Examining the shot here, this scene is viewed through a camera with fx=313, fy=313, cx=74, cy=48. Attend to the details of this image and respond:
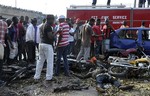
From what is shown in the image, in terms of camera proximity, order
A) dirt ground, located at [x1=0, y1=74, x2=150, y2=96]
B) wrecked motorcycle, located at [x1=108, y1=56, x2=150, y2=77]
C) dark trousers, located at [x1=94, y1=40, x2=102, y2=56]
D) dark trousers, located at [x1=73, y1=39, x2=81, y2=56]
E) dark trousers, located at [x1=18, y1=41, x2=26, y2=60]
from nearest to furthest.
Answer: dirt ground, located at [x1=0, y1=74, x2=150, y2=96] < wrecked motorcycle, located at [x1=108, y1=56, x2=150, y2=77] < dark trousers, located at [x1=18, y1=41, x2=26, y2=60] < dark trousers, located at [x1=94, y1=40, x2=102, y2=56] < dark trousers, located at [x1=73, y1=39, x2=81, y2=56]

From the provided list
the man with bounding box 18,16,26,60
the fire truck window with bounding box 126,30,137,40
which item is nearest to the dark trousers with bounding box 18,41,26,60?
the man with bounding box 18,16,26,60

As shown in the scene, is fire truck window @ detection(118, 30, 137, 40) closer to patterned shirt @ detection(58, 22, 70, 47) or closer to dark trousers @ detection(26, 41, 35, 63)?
dark trousers @ detection(26, 41, 35, 63)

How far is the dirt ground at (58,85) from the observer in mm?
6898

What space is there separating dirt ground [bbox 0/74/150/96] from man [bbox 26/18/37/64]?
2784 mm

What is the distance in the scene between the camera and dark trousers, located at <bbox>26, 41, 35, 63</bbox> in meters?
11.1

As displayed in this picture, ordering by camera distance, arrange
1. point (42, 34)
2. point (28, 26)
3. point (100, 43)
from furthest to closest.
Answer: point (100, 43) → point (28, 26) → point (42, 34)

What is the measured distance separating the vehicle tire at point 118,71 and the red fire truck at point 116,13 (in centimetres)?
639

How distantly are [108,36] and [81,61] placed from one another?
291 centimetres

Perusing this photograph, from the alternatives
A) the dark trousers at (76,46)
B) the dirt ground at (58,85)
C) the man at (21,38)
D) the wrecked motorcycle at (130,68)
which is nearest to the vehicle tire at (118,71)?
the wrecked motorcycle at (130,68)

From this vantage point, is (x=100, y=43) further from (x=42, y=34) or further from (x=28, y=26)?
(x=42, y=34)

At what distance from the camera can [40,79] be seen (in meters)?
8.19

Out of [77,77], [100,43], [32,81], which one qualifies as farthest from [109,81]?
[100,43]

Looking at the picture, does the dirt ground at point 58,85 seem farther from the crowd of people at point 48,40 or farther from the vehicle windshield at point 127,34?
the vehicle windshield at point 127,34

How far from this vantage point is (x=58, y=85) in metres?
7.54
